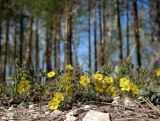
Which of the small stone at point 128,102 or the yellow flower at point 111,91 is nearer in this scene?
the small stone at point 128,102

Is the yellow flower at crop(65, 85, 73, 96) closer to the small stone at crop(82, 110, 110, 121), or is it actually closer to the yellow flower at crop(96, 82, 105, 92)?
the yellow flower at crop(96, 82, 105, 92)

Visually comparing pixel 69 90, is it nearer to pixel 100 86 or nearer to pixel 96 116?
pixel 100 86

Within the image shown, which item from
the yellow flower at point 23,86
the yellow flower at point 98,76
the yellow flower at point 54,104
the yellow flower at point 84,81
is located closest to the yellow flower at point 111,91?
the yellow flower at point 98,76

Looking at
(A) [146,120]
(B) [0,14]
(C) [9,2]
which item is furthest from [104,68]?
(C) [9,2]

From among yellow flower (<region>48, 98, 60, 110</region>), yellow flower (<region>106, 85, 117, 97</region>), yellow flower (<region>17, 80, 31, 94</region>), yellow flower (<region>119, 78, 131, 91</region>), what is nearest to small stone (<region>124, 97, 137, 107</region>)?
yellow flower (<region>119, 78, 131, 91</region>)

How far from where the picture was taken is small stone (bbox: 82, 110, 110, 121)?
3.74 meters

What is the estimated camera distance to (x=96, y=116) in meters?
3.75

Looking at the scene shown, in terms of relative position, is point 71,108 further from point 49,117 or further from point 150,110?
point 150,110

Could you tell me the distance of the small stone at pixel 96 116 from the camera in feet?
12.3

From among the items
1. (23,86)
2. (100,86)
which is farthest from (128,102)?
(23,86)

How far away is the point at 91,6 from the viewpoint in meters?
24.1

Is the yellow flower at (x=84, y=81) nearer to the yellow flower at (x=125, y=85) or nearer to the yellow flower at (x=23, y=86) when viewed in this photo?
the yellow flower at (x=125, y=85)

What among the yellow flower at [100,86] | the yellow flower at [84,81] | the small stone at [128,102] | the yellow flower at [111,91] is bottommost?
the small stone at [128,102]

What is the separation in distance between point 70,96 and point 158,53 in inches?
361
